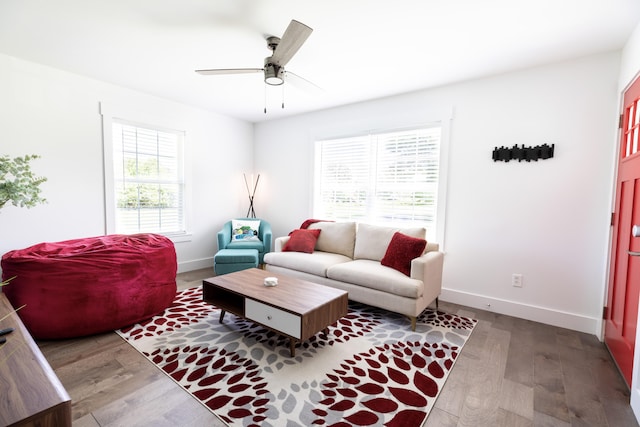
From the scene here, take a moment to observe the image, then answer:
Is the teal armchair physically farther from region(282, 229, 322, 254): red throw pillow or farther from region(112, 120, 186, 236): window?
region(112, 120, 186, 236): window

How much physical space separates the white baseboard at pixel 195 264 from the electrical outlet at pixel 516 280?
13.7 ft

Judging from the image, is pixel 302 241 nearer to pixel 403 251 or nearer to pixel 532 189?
pixel 403 251

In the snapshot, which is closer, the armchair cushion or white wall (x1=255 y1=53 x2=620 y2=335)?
white wall (x1=255 y1=53 x2=620 y2=335)

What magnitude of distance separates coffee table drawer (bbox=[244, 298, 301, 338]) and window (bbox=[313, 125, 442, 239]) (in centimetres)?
216

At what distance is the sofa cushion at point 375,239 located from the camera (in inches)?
127

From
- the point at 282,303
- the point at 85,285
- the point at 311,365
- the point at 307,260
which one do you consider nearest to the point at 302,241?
the point at 307,260

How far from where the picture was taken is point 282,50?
2084 mm

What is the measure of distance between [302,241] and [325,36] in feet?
7.59

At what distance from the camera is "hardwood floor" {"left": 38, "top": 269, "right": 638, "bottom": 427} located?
1.56m

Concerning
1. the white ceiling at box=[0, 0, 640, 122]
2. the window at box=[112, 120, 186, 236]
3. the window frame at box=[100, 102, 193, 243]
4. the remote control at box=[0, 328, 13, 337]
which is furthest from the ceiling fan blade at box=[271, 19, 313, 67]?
the window at box=[112, 120, 186, 236]

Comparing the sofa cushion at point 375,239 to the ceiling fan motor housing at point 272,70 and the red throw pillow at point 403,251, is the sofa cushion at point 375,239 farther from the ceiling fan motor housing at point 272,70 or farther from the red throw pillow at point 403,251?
the ceiling fan motor housing at point 272,70

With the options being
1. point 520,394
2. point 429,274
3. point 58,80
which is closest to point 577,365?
point 520,394

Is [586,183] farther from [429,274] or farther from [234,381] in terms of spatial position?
[234,381]

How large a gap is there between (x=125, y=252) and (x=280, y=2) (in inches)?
96.4
